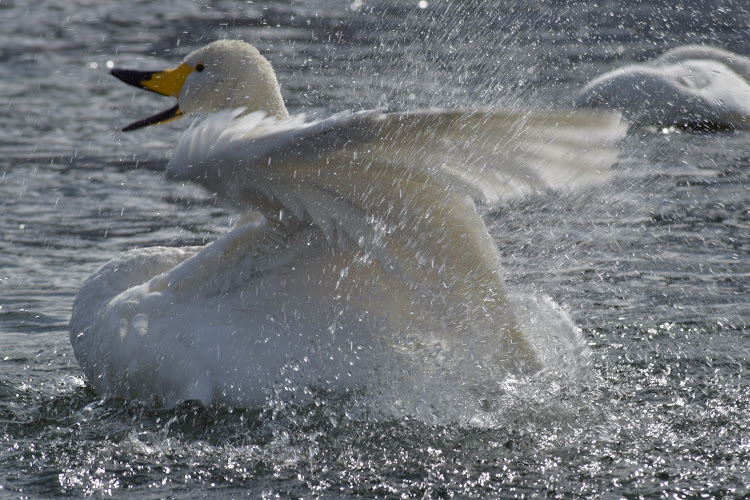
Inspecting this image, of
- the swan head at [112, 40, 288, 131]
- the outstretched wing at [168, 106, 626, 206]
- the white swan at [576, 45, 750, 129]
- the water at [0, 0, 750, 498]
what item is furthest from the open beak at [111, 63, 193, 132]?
the white swan at [576, 45, 750, 129]

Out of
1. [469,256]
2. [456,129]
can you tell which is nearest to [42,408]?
[469,256]

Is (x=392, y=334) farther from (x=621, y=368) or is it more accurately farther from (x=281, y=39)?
(x=281, y=39)

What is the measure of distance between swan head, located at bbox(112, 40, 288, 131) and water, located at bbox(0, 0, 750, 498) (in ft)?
4.35

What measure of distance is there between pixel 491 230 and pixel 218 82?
2.14 m

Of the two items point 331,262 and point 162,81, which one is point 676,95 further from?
point 331,262

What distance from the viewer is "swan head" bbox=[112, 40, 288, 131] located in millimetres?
5391

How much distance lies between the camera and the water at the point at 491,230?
13.1 ft

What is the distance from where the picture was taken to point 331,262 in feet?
14.1

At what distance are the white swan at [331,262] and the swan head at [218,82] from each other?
1071mm

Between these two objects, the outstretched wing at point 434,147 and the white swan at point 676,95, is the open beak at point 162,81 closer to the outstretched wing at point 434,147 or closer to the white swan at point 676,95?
the outstretched wing at point 434,147

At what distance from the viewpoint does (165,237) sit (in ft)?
23.5

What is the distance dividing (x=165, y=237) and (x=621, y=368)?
335 centimetres

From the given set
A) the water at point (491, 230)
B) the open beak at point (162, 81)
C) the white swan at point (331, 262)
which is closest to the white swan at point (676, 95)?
the water at point (491, 230)

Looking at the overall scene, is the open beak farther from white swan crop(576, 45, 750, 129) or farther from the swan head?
white swan crop(576, 45, 750, 129)
